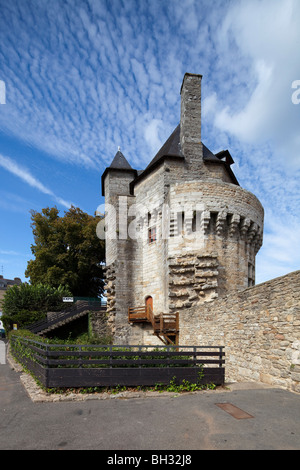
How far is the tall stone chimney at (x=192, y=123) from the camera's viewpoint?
20.4m

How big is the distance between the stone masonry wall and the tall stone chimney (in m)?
11.0

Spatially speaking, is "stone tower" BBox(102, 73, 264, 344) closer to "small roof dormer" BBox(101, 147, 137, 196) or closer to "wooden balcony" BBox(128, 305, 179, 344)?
"small roof dormer" BBox(101, 147, 137, 196)

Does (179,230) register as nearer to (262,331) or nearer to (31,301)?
(262,331)

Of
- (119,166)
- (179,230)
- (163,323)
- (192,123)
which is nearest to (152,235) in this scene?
(179,230)

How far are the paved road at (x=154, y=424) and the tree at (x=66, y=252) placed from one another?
23.4 metres

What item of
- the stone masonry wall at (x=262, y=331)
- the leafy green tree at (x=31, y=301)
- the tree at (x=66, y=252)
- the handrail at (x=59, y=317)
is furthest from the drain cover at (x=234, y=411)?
the tree at (x=66, y=252)

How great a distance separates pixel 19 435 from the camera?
166 inches

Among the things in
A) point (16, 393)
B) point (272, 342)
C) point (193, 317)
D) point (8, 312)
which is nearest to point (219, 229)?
point (193, 317)

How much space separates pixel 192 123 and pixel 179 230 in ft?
25.1

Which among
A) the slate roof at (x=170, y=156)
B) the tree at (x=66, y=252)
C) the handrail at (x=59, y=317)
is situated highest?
the slate roof at (x=170, y=156)

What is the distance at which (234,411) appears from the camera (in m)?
5.12

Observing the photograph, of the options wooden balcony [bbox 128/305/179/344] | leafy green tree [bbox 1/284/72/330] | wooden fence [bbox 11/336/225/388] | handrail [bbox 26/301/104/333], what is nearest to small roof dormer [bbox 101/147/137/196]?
leafy green tree [bbox 1/284/72/330]

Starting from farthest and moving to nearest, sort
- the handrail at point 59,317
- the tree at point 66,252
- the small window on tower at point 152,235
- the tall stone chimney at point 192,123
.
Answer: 1. the tree at point 66,252
2. the handrail at point 59,317
3. the tall stone chimney at point 192,123
4. the small window on tower at point 152,235

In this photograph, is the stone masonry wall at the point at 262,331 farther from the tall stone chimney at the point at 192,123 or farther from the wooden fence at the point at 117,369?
the tall stone chimney at the point at 192,123
